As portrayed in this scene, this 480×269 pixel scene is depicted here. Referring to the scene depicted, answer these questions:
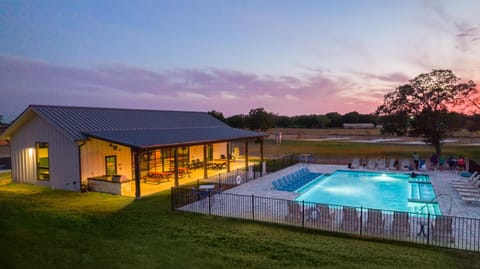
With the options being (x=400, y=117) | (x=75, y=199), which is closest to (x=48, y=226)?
(x=75, y=199)

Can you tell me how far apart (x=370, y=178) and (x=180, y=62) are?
2034cm

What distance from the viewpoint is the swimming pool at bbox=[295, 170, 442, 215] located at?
15859 millimetres

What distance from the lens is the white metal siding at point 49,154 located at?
16.9 m

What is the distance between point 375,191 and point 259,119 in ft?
127

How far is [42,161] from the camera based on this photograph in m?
18.5

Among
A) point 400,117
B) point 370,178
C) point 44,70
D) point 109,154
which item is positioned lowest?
point 370,178

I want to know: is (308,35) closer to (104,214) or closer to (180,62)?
(180,62)

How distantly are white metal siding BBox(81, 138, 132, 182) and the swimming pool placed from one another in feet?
37.5

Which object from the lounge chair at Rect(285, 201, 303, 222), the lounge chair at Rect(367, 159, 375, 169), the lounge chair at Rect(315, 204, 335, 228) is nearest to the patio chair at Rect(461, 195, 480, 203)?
the lounge chair at Rect(315, 204, 335, 228)

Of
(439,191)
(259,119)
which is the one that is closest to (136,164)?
(439,191)

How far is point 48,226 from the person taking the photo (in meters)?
10.3

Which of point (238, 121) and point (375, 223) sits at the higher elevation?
point (238, 121)

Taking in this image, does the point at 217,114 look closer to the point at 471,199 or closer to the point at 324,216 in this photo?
the point at 471,199

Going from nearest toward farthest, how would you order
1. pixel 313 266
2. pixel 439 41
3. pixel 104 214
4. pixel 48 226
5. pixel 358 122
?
pixel 313 266 < pixel 48 226 < pixel 104 214 < pixel 439 41 < pixel 358 122
